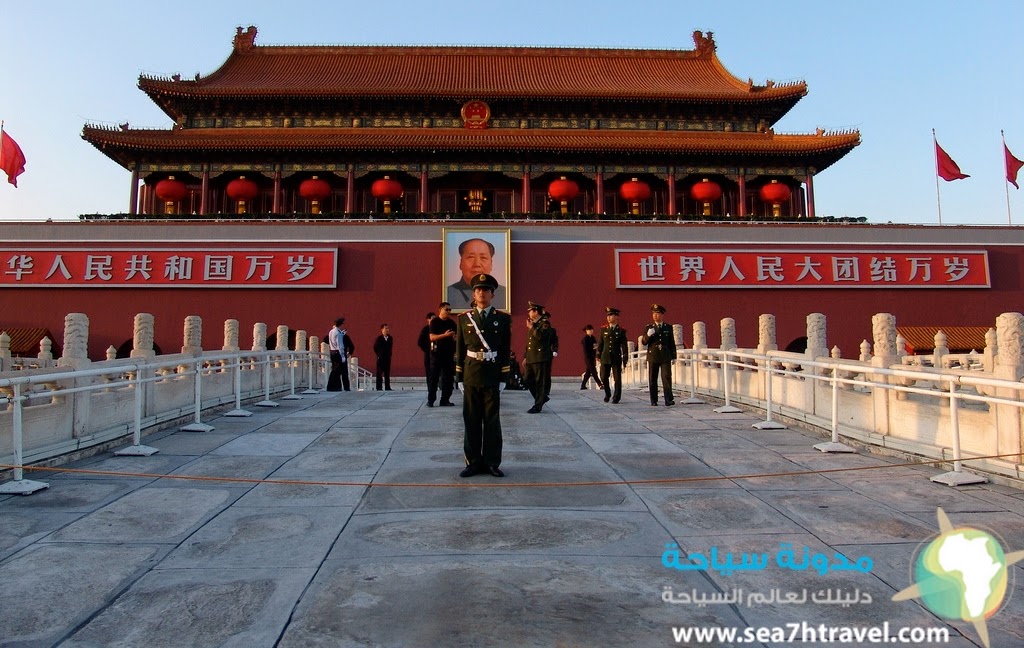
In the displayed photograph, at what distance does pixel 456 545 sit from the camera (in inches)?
133

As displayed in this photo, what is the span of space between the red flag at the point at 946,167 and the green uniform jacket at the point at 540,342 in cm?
1842

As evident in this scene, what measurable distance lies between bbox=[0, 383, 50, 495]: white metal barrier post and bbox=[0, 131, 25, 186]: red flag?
1929cm

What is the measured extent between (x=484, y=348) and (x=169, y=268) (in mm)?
17837

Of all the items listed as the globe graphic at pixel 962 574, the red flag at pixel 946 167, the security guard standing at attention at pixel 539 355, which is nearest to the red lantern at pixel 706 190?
the red flag at pixel 946 167

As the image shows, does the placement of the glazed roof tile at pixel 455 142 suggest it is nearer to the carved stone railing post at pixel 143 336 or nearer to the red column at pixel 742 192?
the red column at pixel 742 192

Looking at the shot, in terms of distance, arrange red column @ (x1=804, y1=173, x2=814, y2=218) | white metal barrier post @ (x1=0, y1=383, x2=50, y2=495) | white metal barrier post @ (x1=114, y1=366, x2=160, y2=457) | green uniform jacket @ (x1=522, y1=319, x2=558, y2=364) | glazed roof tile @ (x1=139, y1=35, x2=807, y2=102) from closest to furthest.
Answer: white metal barrier post @ (x1=0, y1=383, x2=50, y2=495) → white metal barrier post @ (x1=114, y1=366, x2=160, y2=457) → green uniform jacket @ (x1=522, y1=319, x2=558, y2=364) → red column @ (x1=804, y1=173, x2=814, y2=218) → glazed roof tile @ (x1=139, y1=35, x2=807, y2=102)

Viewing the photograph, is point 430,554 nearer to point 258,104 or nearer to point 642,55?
point 258,104

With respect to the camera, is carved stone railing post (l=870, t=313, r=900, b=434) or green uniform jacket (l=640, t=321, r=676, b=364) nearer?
carved stone railing post (l=870, t=313, r=900, b=434)

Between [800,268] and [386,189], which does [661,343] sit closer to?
[800,268]

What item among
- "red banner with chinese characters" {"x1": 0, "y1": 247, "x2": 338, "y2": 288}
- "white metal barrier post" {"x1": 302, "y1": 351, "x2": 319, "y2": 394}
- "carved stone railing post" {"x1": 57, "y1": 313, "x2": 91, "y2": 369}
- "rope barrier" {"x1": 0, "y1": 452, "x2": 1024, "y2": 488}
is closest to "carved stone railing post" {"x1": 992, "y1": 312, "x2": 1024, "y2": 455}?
"rope barrier" {"x1": 0, "y1": 452, "x2": 1024, "y2": 488}

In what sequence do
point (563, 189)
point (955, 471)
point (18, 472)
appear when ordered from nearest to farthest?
point (18, 472), point (955, 471), point (563, 189)

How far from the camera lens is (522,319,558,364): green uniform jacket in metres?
8.86

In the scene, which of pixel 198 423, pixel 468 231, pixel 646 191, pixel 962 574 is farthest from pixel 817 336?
pixel 646 191

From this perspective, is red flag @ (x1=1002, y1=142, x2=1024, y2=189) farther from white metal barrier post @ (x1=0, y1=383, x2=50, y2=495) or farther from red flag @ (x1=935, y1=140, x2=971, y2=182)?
white metal barrier post @ (x1=0, y1=383, x2=50, y2=495)
